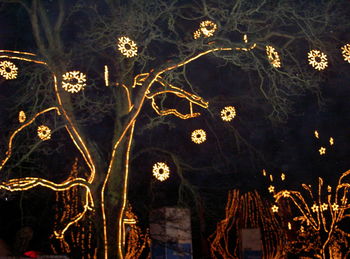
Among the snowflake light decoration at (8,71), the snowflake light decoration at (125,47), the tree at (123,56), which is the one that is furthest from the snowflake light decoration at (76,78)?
the snowflake light decoration at (8,71)

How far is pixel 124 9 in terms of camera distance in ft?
33.2

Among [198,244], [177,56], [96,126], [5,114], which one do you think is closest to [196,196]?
[177,56]

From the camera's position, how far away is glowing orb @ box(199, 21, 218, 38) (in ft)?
31.9

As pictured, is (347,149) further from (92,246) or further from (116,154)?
(116,154)

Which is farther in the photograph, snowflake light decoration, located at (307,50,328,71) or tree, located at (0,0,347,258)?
tree, located at (0,0,347,258)

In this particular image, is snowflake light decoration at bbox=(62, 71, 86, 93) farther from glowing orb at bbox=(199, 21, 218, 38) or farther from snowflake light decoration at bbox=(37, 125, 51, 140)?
glowing orb at bbox=(199, 21, 218, 38)

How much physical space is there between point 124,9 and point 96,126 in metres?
7.82

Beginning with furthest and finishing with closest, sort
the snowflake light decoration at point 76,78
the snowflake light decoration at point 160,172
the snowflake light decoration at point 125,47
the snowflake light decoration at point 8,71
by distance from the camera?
the snowflake light decoration at point 160,172 < the snowflake light decoration at point 8,71 < the snowflake light decoration at point 125,47 < the snowflake light decoration at point 76,78

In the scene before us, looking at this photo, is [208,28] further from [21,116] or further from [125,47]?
[21,116]

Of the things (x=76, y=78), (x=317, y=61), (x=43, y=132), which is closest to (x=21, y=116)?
(x=43, y=132)

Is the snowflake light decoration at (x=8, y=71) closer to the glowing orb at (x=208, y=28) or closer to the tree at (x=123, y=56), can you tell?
the tree at (x=123, y=56)

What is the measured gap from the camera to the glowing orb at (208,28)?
9719 mm

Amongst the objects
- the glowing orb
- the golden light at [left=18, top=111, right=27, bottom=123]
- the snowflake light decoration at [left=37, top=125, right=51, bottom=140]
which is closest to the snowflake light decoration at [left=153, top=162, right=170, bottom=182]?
the snowflake light decoration at [left=37, top=125, right=51, bottom=140]

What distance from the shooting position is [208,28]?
9898 mm
